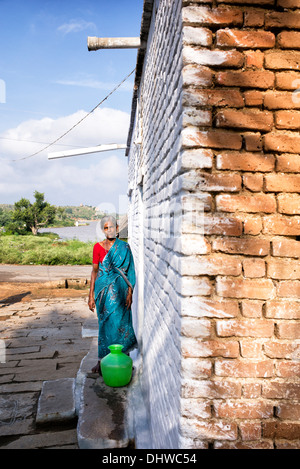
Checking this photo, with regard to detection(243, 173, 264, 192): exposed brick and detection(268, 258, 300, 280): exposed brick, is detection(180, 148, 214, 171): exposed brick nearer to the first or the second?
detection(243, 173, 264, 192): exposed brick

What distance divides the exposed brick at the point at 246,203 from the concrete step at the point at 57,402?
116 inches

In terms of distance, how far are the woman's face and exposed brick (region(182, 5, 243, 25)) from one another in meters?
3.16

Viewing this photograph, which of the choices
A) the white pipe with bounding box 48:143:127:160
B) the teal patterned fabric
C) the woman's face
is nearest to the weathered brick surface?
the teal patterned fabric

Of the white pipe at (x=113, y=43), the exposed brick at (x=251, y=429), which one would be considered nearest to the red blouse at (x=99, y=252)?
the white pipe at (x=113, y=43)

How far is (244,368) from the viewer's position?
1.61 meters

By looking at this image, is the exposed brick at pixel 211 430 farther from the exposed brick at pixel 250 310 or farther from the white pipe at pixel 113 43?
the white pipe at pixel 113 43

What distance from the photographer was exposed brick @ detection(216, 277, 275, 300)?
1608mm

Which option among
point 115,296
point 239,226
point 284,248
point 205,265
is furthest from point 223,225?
point 115,296

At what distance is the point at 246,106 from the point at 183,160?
15.8 inches

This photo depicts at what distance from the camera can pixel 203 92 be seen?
1.62 metres
